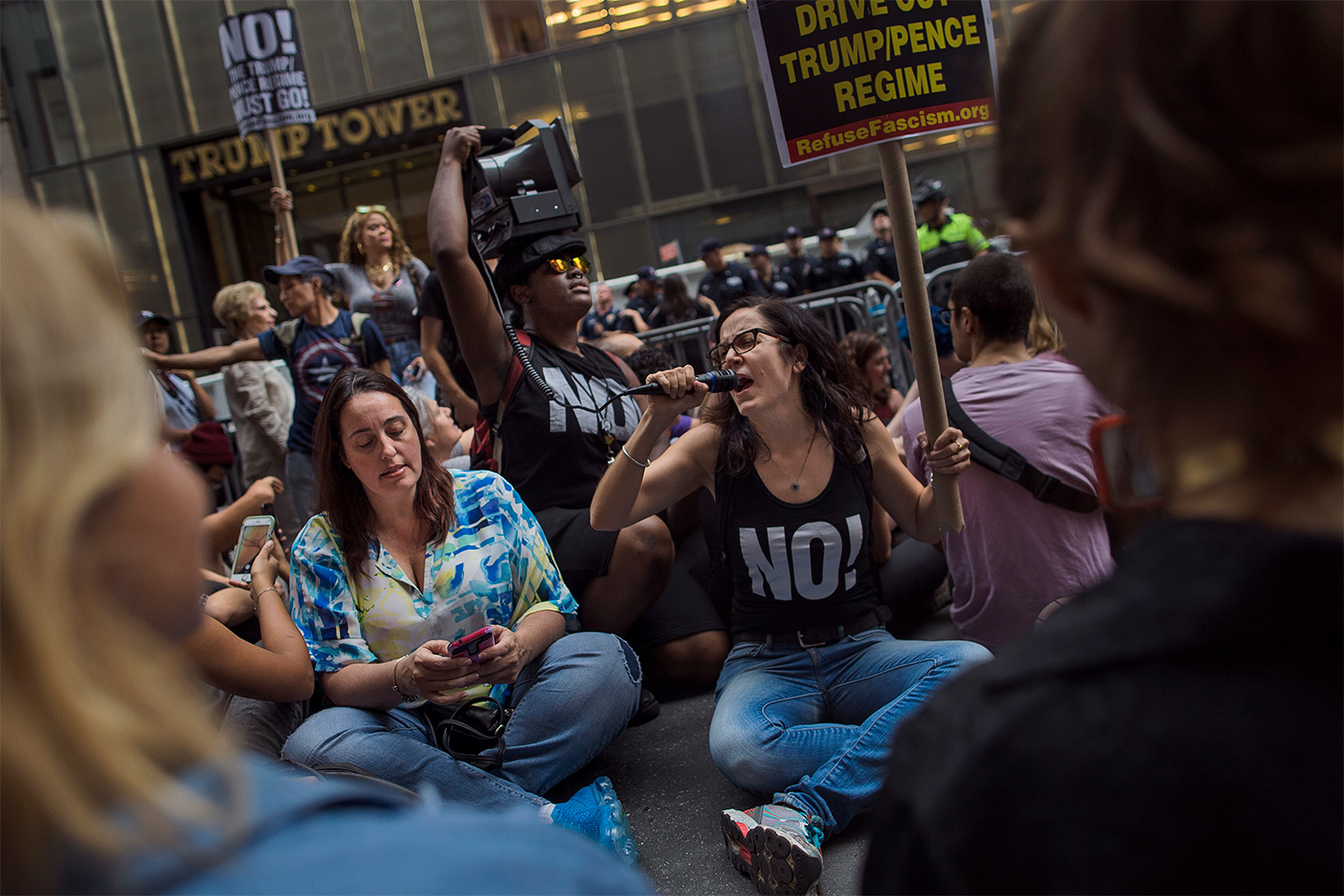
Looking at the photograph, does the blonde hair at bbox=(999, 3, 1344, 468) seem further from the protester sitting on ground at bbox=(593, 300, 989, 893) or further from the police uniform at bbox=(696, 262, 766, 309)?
the police uniform at bbox=(696, 262, 766, 309)

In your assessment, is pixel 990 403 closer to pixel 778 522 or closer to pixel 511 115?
pixel 778 522

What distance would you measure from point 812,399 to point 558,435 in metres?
0.97

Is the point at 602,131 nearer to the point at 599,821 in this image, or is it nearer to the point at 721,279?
the point at 721,279

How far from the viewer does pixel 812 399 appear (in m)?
3.20

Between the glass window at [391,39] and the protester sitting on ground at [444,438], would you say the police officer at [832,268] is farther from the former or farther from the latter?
the glass window at [391,39]

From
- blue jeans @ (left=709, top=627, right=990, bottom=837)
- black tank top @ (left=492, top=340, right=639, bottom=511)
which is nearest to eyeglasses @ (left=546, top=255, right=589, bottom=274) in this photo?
black tank top @ (left=492, top=340, right=639, bottom=511)

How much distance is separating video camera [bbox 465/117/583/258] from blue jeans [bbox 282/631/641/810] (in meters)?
1.60

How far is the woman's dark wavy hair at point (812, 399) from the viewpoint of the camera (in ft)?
10.2

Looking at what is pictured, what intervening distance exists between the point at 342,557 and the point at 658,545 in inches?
43.7

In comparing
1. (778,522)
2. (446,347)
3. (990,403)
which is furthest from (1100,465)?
(446,347)

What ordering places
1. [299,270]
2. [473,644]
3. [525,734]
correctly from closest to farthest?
[473,644] → [525,734] → [299,270]

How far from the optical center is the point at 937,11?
105 inches

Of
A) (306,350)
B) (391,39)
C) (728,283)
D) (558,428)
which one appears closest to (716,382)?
(558,428)

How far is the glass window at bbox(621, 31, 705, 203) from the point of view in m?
15.2
